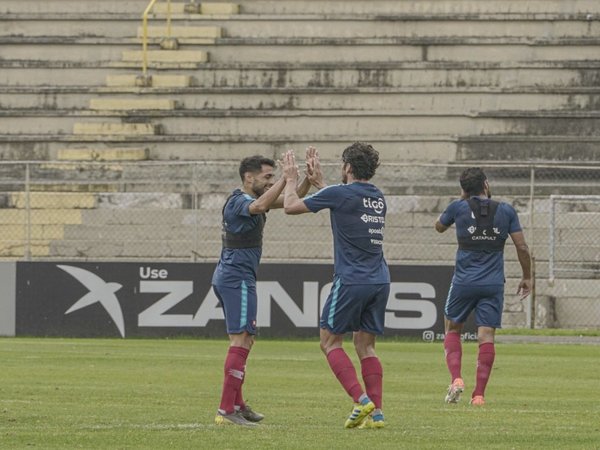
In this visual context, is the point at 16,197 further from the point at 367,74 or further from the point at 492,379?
the point at 492,379

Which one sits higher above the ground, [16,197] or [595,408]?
[16,197]

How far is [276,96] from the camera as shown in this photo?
30.7m

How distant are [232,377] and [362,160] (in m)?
1.91

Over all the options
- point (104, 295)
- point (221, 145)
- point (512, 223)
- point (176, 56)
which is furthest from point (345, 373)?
point (176, 56)

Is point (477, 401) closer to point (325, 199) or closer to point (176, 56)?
point (325, 199)

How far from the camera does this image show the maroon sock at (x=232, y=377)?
11.6m

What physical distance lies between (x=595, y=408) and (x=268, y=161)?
11.8 ft

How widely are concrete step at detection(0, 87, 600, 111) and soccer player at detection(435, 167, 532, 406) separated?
15726 mm

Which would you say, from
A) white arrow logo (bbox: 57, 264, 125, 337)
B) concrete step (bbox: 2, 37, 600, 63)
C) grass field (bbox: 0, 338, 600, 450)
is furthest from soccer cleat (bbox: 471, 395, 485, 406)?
concrete step (bbox: 2, 37, 600, 63)

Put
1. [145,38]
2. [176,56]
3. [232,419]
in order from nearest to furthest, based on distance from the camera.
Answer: [232,419]
[145,38]
[176,56]

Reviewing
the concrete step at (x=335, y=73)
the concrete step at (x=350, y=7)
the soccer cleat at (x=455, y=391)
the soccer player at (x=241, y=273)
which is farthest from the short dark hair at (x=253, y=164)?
the concrete step at (x=350, y=7)

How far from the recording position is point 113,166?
29.0 m

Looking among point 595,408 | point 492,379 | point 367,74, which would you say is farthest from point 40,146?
point 595,408

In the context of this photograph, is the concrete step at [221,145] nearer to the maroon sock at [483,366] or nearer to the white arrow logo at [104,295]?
the white arrow logo at [104,295]
